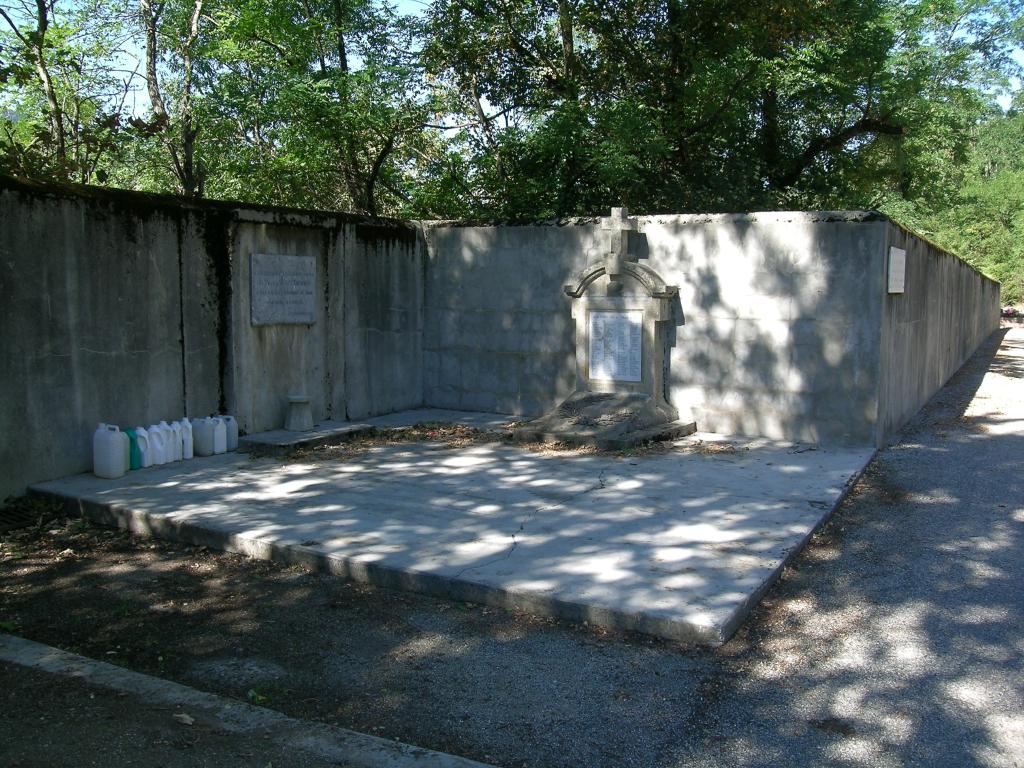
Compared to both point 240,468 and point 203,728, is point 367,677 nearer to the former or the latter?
point 203,728

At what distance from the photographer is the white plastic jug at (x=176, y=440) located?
26.6ft

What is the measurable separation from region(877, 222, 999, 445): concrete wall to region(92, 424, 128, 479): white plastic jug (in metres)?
7.30

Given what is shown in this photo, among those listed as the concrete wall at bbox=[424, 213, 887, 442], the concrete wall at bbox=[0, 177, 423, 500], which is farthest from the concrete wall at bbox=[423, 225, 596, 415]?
the concrete wall at bbox=[0, 177, 423, 500]

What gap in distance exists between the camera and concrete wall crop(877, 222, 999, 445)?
9555 millimetres

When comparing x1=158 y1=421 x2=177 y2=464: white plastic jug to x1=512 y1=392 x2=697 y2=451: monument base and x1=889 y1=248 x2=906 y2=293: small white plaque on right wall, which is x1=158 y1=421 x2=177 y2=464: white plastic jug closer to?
x1=512 y1=392 x2=697 y2=451: monument base

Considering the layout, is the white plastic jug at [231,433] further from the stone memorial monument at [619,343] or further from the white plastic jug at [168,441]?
the stone memorial monument at [619,343]

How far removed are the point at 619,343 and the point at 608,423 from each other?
3.79 ft

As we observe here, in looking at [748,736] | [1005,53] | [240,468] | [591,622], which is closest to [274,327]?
[240,468]

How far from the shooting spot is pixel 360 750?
3320 mm

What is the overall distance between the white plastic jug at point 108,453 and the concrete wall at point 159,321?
198 millimetres

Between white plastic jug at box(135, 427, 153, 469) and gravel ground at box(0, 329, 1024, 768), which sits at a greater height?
white plastic jug at box(135, 427, 153, 469)

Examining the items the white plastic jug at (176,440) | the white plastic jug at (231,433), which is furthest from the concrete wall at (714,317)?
the white plastic jug at (176,440)

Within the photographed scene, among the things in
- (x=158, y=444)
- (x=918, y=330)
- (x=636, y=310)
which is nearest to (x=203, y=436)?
(x=158, y=444)

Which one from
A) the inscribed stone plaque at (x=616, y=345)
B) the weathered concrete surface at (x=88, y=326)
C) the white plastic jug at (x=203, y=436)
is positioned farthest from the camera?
the inscribed stone plaque at (x=616, y=345)
